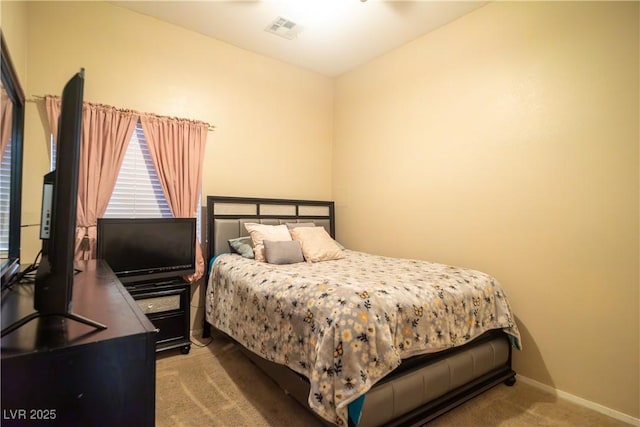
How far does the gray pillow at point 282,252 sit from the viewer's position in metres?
2.83

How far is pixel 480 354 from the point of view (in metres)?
2.14

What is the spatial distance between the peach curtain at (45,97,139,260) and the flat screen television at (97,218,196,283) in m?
0.19

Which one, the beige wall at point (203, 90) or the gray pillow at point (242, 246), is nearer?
the beige wall at point (203, 90)

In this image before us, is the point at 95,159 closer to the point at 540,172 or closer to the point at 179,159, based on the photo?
the point at 179,159

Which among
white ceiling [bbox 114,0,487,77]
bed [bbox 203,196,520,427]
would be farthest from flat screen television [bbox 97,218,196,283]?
white ceiling [bbox 114,0,487,77]

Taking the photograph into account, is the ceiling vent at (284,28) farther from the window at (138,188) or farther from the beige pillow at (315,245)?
the beige pillow at (315,245)

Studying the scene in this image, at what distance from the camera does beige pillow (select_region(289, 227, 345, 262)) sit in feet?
9.96

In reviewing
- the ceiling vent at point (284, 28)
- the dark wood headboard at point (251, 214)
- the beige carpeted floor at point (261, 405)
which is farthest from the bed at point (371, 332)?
the ceiling vent at point (284, 28)

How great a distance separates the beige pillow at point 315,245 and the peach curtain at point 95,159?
1698 millimetres

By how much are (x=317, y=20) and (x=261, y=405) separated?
3.23 meters

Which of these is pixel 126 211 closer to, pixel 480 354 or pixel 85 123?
pixel 85 123

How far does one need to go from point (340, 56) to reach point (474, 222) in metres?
2.42

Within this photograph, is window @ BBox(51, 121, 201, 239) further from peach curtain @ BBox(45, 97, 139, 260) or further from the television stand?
the television stand

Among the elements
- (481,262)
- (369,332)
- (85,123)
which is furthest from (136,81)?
(481,262)
